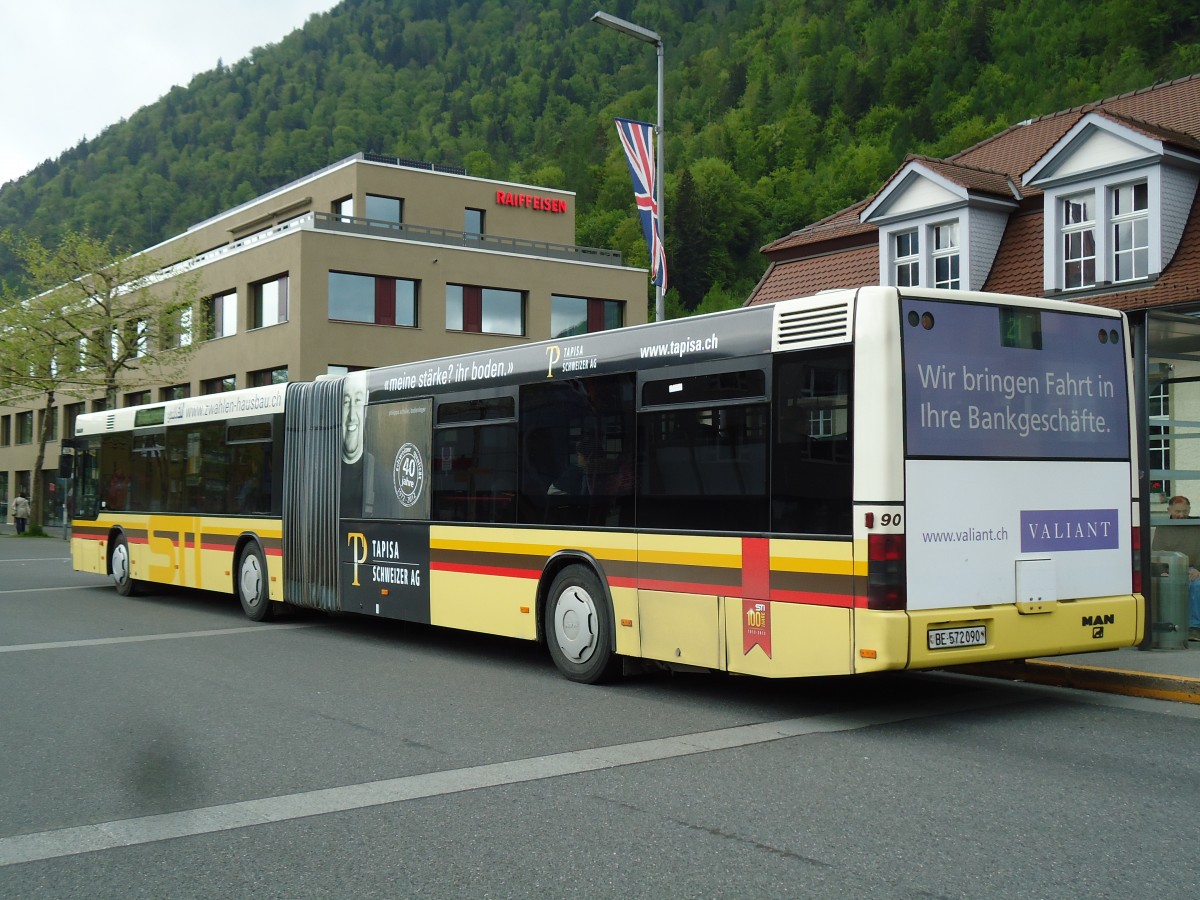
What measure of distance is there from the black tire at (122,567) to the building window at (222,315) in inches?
1115

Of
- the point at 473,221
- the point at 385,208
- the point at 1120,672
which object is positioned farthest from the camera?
the point at 473,221

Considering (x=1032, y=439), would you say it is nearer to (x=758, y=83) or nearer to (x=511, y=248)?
(x=511, y=248)

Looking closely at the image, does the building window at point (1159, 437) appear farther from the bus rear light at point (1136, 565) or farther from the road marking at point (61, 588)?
the road marking at point (61, 588)

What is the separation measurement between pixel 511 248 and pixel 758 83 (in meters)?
61.2

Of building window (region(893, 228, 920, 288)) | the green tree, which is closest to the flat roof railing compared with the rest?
the green tree

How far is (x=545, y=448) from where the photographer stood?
10.5 m

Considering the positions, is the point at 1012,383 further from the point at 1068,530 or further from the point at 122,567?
the point at 122,567

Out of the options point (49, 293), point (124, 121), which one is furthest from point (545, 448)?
point (124, 121)

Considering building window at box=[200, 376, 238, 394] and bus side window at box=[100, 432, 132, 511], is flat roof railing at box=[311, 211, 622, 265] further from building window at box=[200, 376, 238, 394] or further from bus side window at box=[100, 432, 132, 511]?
bus side window at box=[100, 432, 132, 511]

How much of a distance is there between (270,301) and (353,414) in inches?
1290

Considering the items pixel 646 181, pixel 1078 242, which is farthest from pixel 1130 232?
pixel 646 181

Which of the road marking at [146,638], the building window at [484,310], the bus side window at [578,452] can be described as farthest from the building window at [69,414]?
the bus side window at [578,452]

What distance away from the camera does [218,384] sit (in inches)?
1864

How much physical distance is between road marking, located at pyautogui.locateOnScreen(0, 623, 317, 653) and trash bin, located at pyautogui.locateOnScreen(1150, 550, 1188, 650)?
8.95 meters
